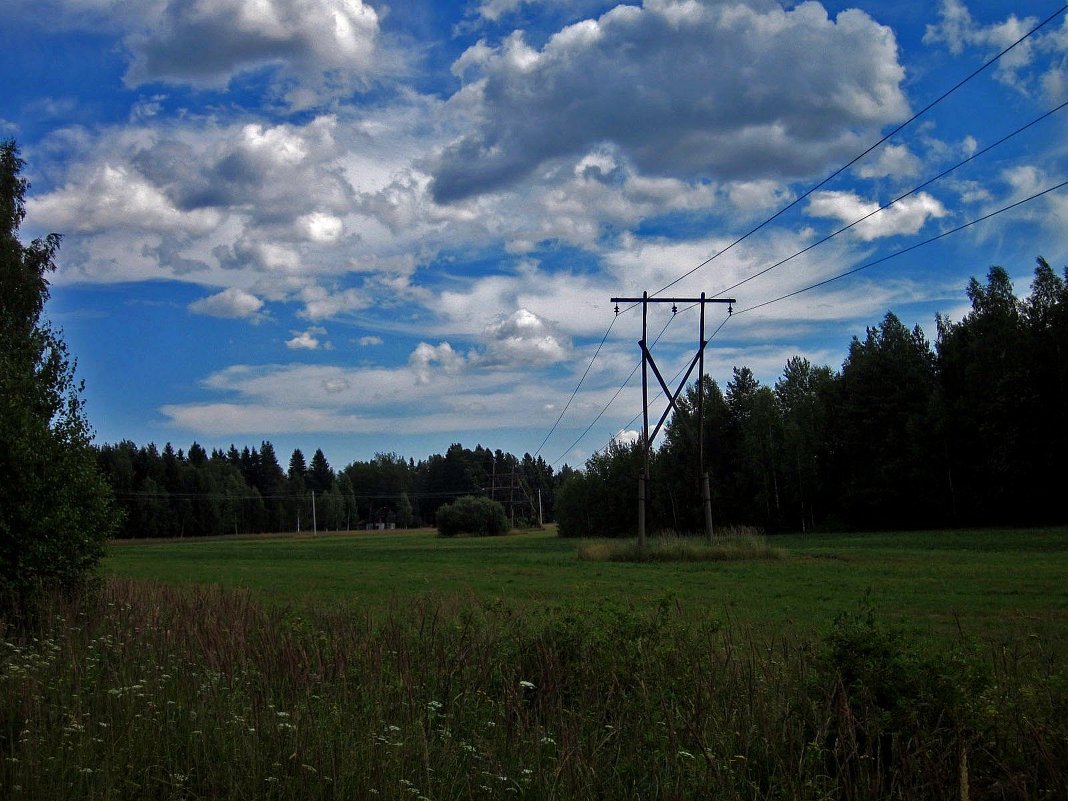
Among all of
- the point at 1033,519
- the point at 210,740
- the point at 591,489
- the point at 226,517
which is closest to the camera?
the point at 210,740

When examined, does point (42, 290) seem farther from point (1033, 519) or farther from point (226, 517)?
point (226, 517)

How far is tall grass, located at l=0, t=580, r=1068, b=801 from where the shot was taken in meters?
5.77

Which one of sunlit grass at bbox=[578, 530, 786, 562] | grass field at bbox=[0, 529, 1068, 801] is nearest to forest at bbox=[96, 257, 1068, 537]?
sunlit grass at bbox=[578, 530, 786, 562]

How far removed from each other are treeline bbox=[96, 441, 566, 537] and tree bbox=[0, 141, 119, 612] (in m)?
99.5

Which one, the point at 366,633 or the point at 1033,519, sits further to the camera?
the point at 1033,519

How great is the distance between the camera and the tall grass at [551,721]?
5.77 m

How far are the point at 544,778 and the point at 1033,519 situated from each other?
63.4 meters

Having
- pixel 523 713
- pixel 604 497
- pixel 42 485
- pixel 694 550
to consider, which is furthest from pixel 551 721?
pixel 604 497

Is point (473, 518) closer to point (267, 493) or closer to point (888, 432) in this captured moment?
point (888, 432)

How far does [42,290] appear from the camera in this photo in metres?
31.2

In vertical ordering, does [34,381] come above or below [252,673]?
above

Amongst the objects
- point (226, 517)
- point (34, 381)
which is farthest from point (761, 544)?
point (226, 517)

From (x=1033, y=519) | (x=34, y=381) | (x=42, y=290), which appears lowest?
(x=1033, y=519)

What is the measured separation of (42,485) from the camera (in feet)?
52.2
